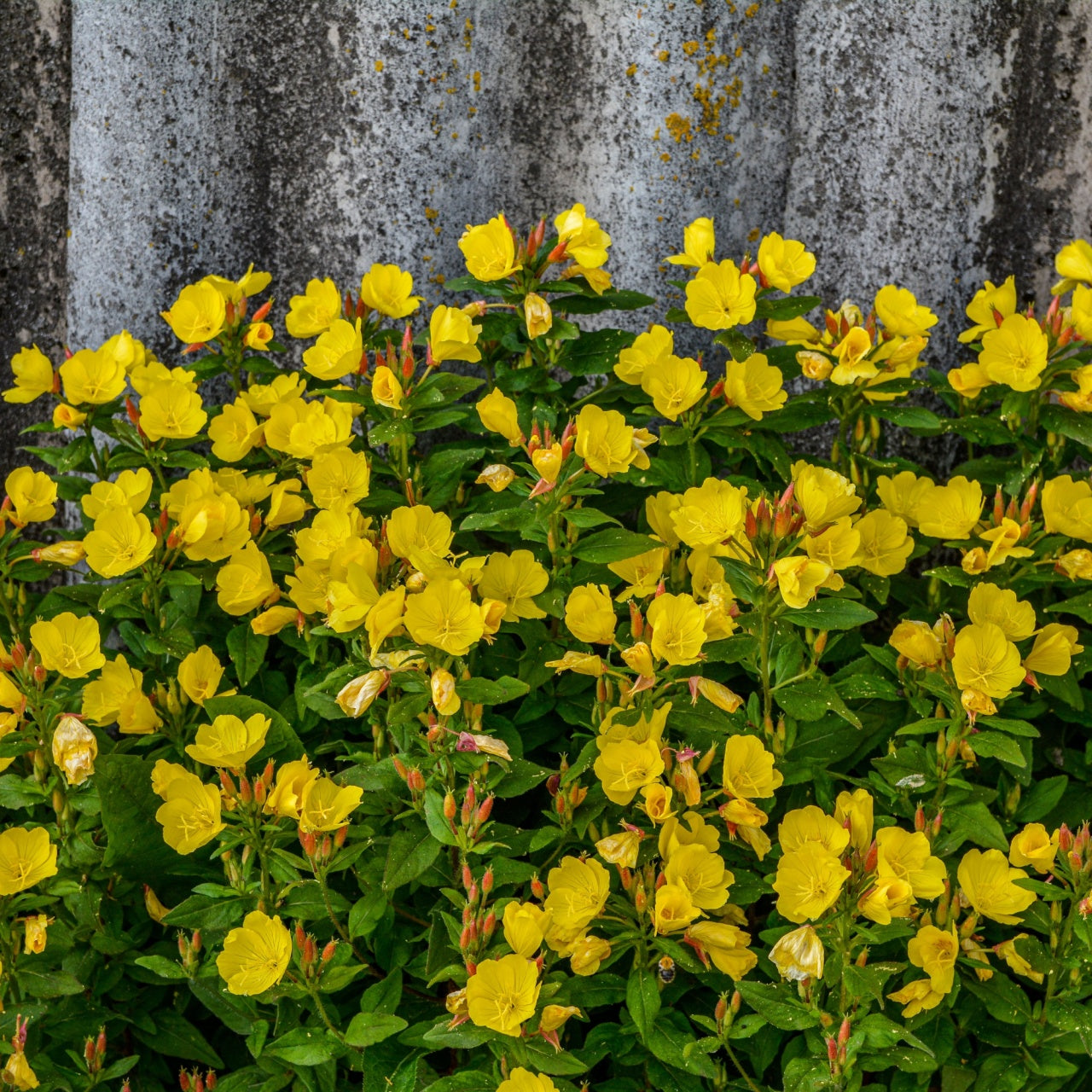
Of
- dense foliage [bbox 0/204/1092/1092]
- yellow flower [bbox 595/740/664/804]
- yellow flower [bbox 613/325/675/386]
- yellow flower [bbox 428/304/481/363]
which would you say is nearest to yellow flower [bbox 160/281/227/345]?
dense foliage [bbox 0/204/1092/1092]

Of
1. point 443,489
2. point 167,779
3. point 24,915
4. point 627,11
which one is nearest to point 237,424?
point 443,489

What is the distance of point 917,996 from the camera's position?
1.41m

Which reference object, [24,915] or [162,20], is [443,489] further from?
[162,20]

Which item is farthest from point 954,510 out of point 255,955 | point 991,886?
point 255,955

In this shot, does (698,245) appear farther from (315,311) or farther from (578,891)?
(578,891)

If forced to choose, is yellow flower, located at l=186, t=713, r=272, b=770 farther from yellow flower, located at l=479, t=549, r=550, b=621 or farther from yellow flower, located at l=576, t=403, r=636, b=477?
yellow flower, located at l=576, t=403, r=636, b=477

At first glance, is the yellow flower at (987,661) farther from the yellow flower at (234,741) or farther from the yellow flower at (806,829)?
the yellow flower at (234,741)

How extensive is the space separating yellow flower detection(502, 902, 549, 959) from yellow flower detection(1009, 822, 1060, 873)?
0.63 m

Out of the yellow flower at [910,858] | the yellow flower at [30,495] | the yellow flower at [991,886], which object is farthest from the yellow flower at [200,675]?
the yellow flower at [991,886]

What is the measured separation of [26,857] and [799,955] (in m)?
1.01

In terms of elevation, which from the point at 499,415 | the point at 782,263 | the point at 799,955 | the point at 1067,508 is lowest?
the point at 799,955

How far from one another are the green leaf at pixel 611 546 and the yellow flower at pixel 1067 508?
23.9 inches

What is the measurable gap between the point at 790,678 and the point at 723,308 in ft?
2.18

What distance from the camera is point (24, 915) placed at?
1637 millimetres
